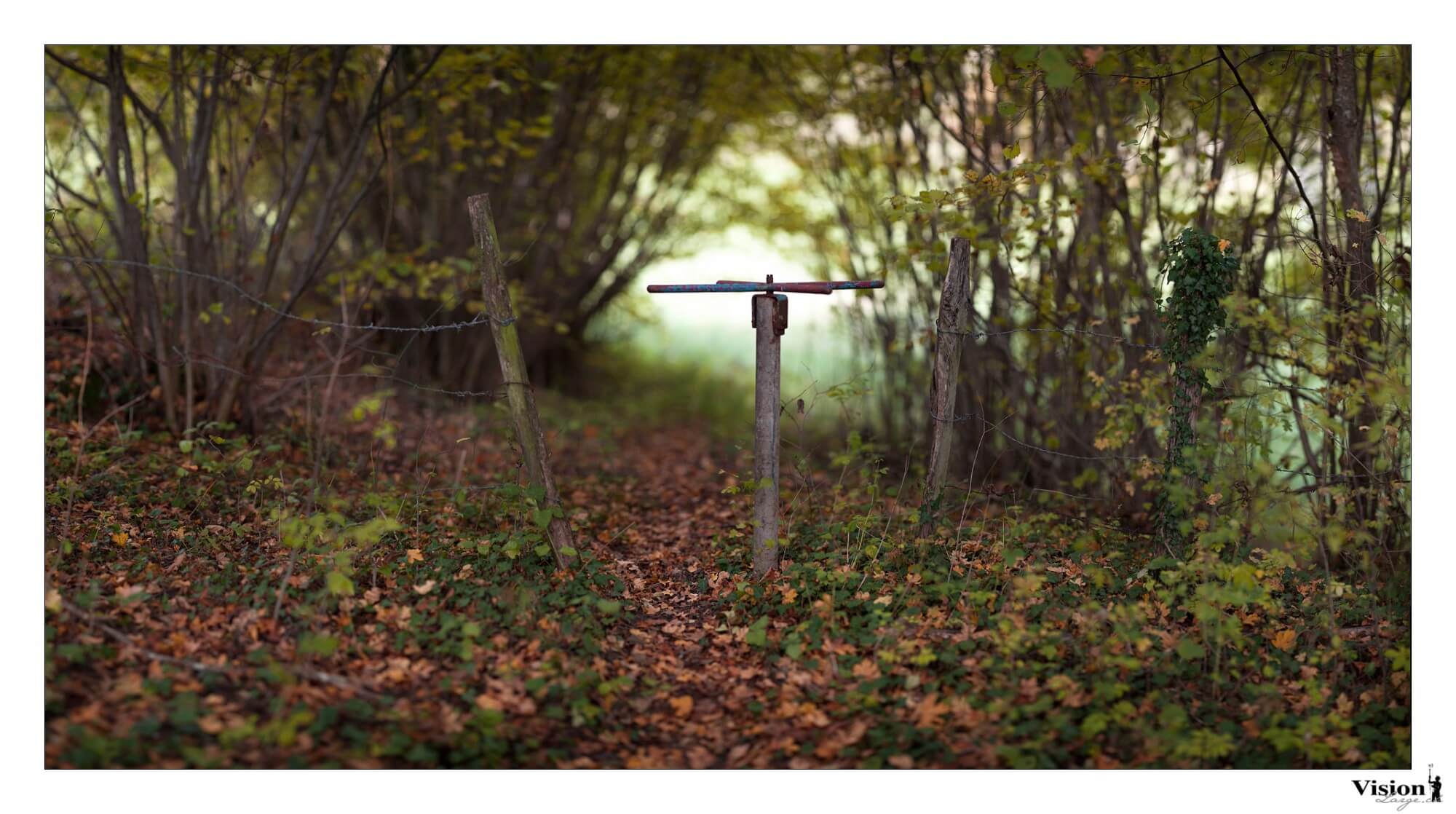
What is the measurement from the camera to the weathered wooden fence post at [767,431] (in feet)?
16.8

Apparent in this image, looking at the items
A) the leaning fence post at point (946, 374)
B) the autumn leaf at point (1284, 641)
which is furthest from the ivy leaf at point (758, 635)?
the autumn leaf at point (1284, 641)

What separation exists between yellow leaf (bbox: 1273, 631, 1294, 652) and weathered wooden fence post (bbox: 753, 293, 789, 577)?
2533 mm

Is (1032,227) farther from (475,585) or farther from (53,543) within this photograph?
(53,543)

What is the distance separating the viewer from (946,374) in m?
5.43

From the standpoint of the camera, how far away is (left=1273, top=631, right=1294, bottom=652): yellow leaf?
14.8 feet

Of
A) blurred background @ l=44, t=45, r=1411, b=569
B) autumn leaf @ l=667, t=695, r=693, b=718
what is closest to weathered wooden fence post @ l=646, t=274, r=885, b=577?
blurred background @ l=44, t=45, r=1411, b=569

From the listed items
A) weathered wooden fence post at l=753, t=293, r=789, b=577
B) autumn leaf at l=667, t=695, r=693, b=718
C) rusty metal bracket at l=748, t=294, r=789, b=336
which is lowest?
autumn leaf at l=667, t=695, r=693, b=718

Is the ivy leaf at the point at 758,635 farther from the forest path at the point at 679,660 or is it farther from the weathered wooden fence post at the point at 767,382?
the weathered wooden fence post at the point at 767,382

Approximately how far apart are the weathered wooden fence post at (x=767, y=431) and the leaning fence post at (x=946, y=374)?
2.88ft

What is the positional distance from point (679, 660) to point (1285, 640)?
294cm

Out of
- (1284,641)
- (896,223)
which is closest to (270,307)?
(1284,641)

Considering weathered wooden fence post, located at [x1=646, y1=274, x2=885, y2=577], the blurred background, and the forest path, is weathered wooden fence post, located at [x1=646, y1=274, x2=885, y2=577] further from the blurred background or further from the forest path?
the blurred background

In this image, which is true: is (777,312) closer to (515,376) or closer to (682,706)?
(515,376)

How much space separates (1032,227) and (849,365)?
6.75m
